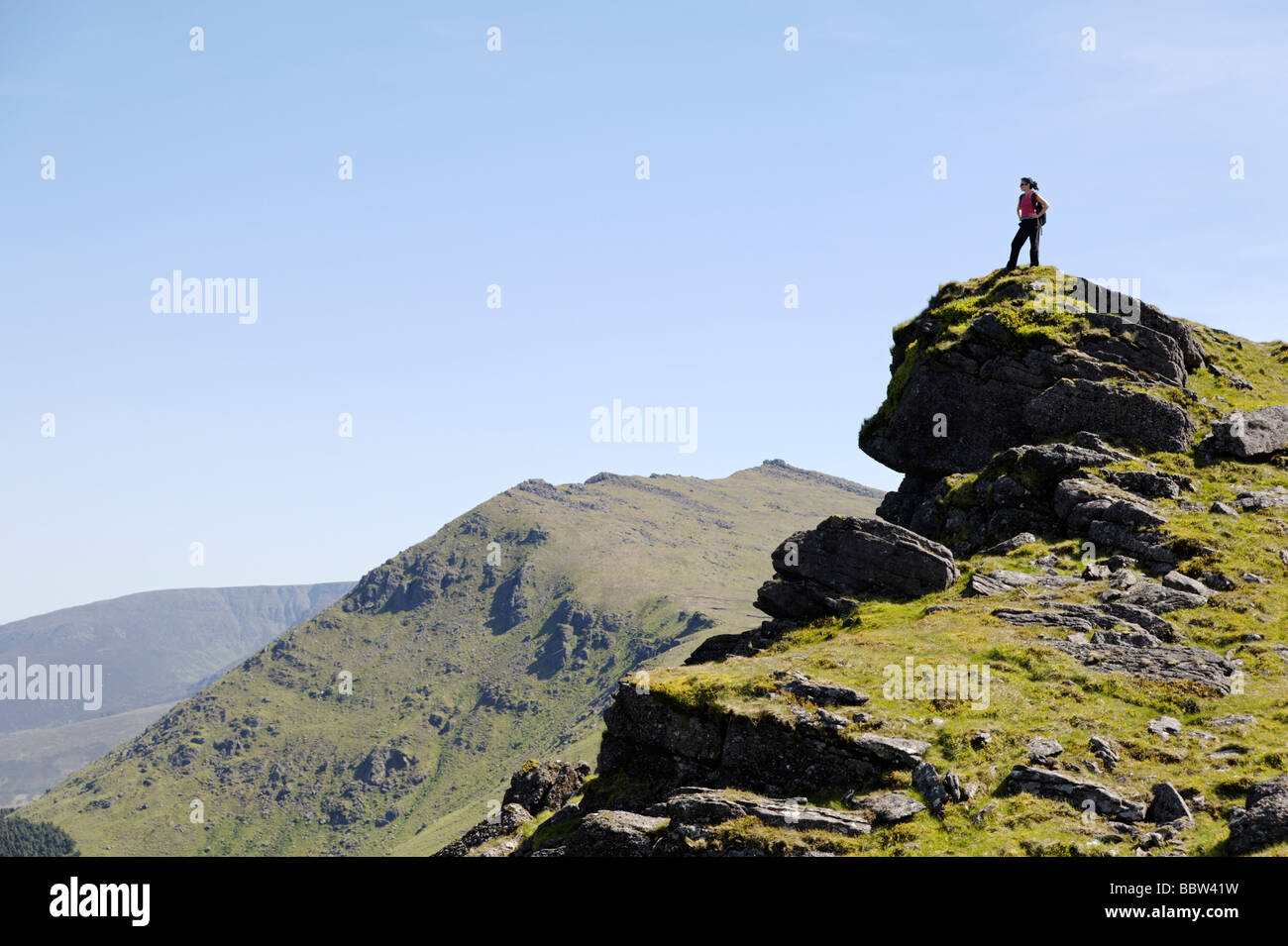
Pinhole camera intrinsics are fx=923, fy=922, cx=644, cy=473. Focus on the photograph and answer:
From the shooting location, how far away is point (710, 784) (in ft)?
94.5

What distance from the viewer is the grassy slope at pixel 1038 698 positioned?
2284 cm

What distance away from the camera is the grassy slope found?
22.8 metres

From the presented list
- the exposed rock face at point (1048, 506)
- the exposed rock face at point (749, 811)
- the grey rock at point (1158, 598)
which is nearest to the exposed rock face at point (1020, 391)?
the exposed rock face at point (1048, 506)

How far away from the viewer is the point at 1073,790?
23.5 metres

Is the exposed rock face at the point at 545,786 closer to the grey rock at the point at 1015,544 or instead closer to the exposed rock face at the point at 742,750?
the exposed rock face at the point at 742,750

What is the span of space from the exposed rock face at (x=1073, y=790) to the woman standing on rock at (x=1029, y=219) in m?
35.9

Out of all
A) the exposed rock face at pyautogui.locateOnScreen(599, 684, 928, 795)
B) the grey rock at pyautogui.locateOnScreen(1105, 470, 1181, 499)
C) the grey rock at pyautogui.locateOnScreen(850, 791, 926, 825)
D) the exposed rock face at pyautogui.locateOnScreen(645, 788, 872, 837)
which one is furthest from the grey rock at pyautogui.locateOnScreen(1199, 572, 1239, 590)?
the exposed rock face at pyautogui.locateOnScreen(645, 788, 872, 837)

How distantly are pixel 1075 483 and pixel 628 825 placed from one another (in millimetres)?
26385

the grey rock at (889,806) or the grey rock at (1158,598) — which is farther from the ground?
Answer: the grey rock at (1158,598)

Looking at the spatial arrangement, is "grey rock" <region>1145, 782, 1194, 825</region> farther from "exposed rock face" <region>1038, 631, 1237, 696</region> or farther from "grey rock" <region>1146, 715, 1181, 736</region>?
"exposed rock face" <region>1038, 631, 1237, 696</region>

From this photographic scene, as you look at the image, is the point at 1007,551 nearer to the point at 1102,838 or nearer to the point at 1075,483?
the point at 1075,483

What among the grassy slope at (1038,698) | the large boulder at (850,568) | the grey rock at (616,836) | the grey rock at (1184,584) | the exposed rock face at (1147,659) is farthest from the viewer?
the large boulder at (850,568)

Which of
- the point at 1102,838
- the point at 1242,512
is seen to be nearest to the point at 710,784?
the point at 1102,838

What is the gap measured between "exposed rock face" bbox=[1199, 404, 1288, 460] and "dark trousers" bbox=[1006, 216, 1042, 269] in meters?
14.4
